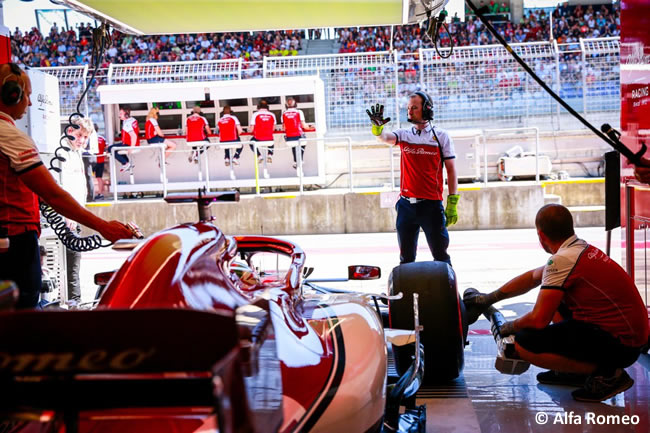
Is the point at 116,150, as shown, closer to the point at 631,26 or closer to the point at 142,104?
the point at 142,104

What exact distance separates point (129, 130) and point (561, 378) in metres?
13.9

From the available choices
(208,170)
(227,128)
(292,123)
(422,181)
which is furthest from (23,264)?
(208,170)

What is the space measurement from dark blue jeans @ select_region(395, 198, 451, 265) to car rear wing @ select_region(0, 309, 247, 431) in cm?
440

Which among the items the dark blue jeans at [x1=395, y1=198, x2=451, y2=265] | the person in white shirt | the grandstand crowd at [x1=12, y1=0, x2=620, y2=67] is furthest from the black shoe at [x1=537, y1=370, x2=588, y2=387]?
the grandstand crowd at [x1=12, y1=0, x2=620, y2=67]

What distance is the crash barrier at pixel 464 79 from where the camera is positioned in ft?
56.2

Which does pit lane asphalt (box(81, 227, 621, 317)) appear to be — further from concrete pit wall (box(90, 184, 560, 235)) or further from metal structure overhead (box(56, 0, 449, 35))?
metal structure overhead (box(56, 0, 449, 35))

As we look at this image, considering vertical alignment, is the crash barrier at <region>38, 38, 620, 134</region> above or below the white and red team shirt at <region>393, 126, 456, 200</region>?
above

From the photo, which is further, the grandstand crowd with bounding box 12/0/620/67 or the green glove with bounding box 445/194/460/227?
the grandstand crowd with bounding box 12/0/620/67

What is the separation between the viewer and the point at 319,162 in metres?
16.0

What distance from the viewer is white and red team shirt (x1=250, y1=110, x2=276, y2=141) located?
1572 centimetres

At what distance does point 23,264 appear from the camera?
134 inches

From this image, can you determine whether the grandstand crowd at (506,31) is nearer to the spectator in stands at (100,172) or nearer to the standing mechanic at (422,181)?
the spectator in stands at (100,172)

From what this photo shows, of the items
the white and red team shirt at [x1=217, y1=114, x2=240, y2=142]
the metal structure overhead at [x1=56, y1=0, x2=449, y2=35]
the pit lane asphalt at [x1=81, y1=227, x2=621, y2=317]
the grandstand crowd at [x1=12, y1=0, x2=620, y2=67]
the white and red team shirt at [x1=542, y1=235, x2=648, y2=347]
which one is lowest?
the pit lane asphalt at [x1=81, y1=227, x2=621, y2=317]

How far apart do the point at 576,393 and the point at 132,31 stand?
5.23 metres
